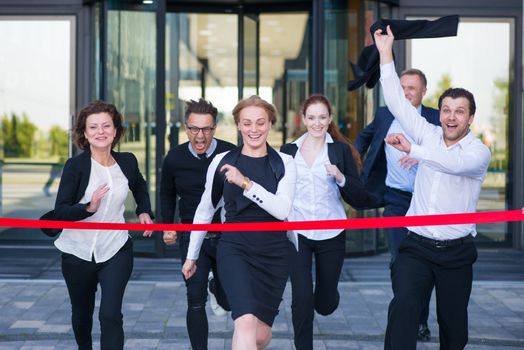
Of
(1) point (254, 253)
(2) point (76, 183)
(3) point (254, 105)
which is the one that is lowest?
(1) point (254, 253)

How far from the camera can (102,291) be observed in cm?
535

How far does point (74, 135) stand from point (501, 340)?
3.30m

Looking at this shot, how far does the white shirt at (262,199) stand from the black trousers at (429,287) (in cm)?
66

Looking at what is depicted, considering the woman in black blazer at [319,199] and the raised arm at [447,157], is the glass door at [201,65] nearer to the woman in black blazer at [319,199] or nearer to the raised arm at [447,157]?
the woman in black blazer at [319,199]

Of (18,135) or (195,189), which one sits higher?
(18,135)

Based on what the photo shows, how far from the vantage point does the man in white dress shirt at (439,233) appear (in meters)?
5.18

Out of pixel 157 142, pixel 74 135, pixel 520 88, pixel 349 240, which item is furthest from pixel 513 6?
pixel 74 135

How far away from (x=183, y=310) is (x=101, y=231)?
2643 mm

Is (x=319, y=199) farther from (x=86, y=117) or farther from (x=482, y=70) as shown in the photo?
(x=482, y=70)

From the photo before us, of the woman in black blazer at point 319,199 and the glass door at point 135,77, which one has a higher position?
the glass door at point 135,77

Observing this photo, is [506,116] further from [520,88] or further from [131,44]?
[131,44]

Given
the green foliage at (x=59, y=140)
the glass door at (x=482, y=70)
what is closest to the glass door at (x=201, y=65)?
the green foliage at (x=59, y=140)

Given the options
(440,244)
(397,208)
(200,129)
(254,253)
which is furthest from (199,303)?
(397,208)

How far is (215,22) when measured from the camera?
504 inches
